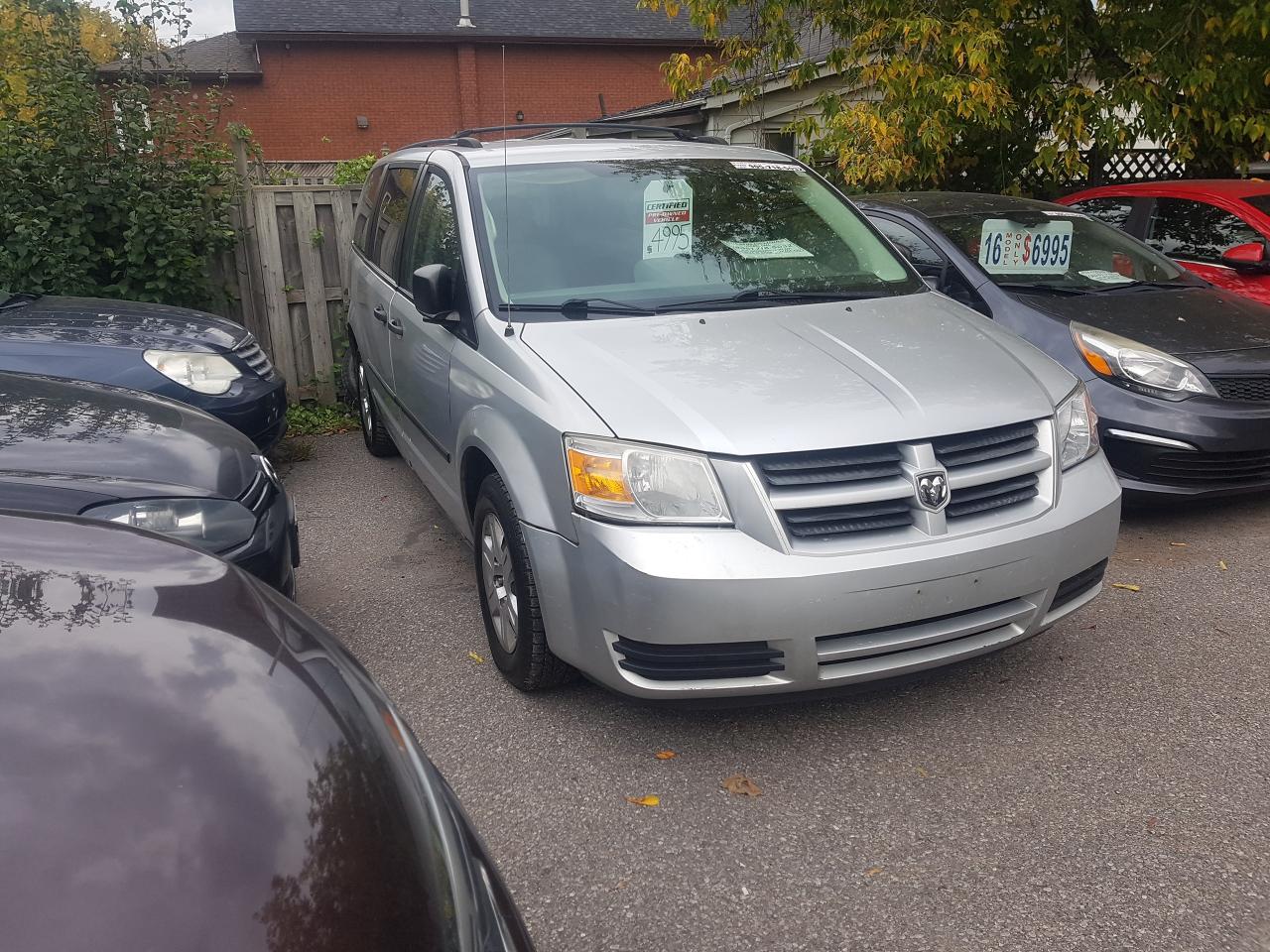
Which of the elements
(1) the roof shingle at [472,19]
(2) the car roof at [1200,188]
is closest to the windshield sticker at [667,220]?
(2) the car roof at [1200,188]

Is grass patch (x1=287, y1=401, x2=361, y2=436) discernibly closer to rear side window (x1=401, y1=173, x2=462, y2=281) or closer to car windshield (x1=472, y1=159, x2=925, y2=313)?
rear side window (x1=401, y1=173, x2=462, y2=281)

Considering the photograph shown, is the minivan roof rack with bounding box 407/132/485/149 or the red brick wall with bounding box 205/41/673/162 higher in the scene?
the red brick wall with bounding box 205/41/673/162

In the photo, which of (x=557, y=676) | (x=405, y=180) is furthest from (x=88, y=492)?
(x=405, y=180)

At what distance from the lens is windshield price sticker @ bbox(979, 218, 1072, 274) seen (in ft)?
18.5

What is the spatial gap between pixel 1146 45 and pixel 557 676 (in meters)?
7.97

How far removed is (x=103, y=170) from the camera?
21.6 ft

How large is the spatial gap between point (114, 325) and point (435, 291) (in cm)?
240

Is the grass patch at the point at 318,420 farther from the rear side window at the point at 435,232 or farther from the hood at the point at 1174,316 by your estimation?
the hood at the point at 1174,316

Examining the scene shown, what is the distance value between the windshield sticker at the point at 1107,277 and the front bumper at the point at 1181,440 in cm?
110

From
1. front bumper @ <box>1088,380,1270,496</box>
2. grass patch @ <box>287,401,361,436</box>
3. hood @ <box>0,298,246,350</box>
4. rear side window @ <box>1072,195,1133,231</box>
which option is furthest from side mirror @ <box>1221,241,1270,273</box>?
hood @ <box>0,298,246,350</box>

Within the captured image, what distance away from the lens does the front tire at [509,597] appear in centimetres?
326

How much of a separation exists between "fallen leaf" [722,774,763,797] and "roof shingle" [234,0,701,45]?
71.9 ft

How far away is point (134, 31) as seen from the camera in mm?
6824

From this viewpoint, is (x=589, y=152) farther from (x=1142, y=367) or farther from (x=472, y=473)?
(x=1142, y=367)
